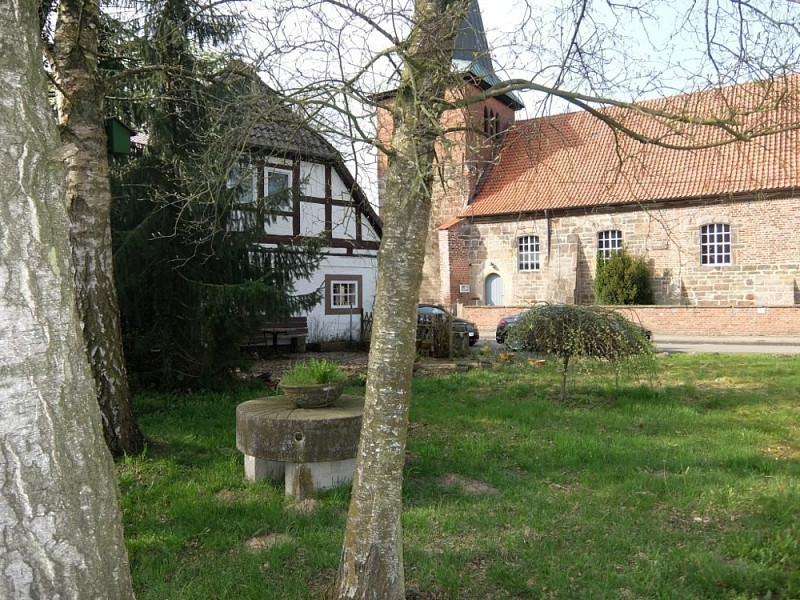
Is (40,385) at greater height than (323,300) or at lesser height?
lesser

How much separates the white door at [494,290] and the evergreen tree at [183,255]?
21325 mm

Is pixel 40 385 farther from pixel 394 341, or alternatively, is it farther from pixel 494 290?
pixel 494 290

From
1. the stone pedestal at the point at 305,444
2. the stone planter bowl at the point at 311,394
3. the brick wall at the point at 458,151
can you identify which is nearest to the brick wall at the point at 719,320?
the stone planter bowl at the point at 311,394

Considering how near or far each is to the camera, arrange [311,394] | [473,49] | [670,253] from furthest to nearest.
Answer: [670,253]
[311,394]
[473,49]

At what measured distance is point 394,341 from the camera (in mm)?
3250

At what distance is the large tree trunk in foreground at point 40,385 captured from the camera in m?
1.76

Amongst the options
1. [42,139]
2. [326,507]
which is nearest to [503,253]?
[326,507]

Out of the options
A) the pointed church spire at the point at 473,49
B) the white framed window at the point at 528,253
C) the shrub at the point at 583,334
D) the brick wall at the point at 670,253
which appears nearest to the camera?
the pointed church spire at the point at 473,49

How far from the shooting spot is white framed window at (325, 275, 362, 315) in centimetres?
1977

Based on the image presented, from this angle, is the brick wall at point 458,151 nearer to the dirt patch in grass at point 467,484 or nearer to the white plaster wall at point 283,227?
the dirt patch in grass at point 467,484

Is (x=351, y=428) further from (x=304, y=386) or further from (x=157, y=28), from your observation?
(x=157, y=28)

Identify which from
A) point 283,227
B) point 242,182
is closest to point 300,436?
point 242,182

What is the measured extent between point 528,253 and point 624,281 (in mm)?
5531

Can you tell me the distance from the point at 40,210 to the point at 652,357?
911cm
